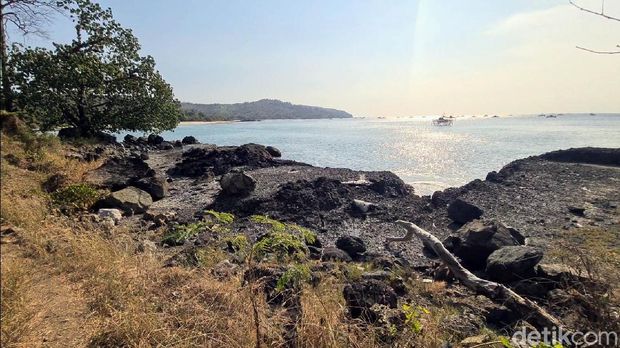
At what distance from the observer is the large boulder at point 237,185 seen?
1209cm

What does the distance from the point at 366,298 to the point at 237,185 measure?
8.28 metres

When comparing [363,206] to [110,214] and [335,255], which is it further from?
[110,214]

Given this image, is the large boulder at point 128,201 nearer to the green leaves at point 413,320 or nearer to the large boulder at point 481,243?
the large boulder at point 481,243

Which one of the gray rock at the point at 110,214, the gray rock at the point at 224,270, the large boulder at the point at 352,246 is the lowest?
the large boulder at the point at 352,246

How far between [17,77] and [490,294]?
20037 millimetres

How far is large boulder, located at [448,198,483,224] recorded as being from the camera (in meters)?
11.2

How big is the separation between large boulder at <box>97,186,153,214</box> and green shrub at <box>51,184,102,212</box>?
0.33m

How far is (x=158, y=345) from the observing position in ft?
9.89

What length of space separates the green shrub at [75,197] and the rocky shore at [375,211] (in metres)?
0.31

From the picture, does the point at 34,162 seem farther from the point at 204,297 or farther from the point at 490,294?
the point at 490,294

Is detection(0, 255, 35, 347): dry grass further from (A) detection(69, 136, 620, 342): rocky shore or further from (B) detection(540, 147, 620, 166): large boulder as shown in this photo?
(B) detection(540, 147, 620, 166): large boulder

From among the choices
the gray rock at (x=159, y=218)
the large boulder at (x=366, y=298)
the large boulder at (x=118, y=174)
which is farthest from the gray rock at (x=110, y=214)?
the large boulder at (x=366, y=298)

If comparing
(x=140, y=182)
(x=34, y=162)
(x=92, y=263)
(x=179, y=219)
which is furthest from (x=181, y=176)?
(x=92, y=263)

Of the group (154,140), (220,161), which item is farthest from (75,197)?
(154,140)
